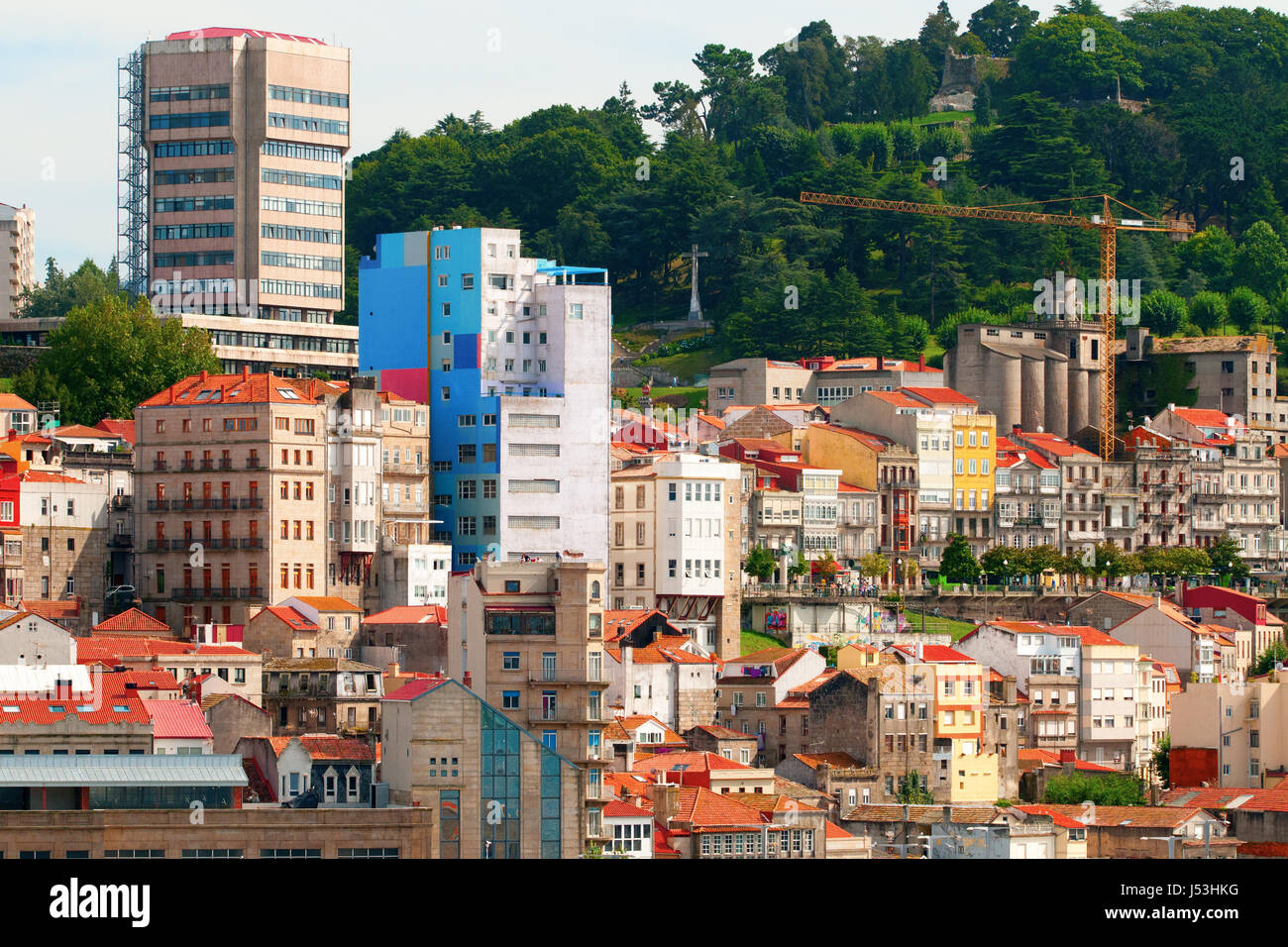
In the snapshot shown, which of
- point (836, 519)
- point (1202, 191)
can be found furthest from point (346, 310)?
point (1202, 191)

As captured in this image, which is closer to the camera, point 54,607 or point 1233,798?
point 1233,798

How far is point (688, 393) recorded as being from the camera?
467 ft

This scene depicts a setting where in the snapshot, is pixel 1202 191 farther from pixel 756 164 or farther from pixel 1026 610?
pixel 1026 610

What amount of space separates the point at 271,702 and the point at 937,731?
22.9 metres

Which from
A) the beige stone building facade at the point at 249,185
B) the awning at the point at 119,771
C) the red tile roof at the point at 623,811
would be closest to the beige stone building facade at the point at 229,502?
the red tile roof at the point at 623,811

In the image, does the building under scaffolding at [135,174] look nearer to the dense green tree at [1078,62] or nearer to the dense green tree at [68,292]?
the dense green tree at [68,292]

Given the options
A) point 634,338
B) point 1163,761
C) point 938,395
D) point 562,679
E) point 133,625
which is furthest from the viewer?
point 634,338

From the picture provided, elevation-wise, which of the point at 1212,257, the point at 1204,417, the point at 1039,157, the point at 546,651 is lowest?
the point at 546,651

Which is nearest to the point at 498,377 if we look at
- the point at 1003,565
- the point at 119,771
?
the point at 1003,565

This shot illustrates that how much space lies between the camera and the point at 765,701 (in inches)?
3297

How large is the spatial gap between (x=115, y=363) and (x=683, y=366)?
46.3 m

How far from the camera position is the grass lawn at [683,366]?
14875 centimetres

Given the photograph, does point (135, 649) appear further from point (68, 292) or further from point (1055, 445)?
point (68, 292)

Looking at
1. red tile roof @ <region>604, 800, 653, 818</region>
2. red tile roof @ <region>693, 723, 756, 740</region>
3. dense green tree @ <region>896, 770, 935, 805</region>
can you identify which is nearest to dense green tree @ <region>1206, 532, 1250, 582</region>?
dense green tree @ <region>896, 770, 935, 805</region>
